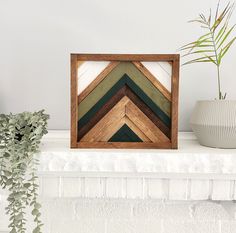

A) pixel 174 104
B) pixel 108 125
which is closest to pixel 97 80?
pixel 108 125

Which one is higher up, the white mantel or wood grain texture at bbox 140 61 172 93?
wood grain texture at bbox 140 61 172 93

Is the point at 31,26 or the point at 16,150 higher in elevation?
the point at 31,26

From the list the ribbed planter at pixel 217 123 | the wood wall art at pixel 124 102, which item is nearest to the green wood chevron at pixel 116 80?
the wood wall art at pixel 124 102

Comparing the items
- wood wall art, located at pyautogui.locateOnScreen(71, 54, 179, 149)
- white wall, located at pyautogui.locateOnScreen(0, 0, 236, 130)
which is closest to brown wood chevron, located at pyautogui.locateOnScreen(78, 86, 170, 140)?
wood wall art, located at pyautogui.locateOnScreen(71, 54, 179, 149)

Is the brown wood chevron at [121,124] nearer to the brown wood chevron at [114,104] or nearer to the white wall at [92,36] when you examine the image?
the brown wood chevron at [114,104]

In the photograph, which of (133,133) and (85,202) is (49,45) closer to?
(133,133)

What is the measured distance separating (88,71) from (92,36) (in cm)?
28

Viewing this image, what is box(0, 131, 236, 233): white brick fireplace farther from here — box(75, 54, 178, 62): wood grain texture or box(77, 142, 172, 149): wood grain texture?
box(75, 54, 178, 62): wood grain texture

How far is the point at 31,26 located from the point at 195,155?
A: 793 mm

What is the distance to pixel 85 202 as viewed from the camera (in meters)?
1.08

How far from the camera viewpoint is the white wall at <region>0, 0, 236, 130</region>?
1.05m

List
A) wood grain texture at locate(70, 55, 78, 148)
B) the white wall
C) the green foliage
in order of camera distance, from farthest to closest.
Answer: the white wall, wood grain texture at locate(70, 55, 78, 148), the green foliage

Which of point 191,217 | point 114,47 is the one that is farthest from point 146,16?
point 191,217

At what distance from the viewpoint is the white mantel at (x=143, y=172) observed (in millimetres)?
762
